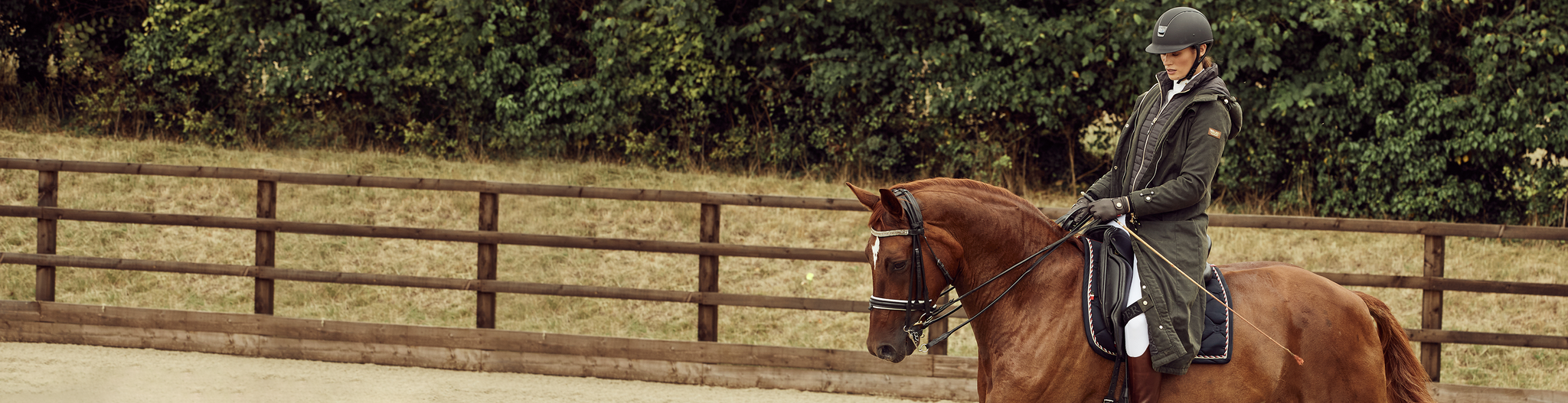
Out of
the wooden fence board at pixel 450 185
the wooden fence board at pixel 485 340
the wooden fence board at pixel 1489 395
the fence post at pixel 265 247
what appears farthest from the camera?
the fence post at pixel 265 247

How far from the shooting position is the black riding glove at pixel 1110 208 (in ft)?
9.87

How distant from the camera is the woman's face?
121 inches

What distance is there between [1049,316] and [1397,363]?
1.36 m

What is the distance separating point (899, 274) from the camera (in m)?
2.94

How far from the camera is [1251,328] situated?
324cm

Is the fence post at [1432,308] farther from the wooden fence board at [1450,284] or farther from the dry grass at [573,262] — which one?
the dry grass at [573,262]

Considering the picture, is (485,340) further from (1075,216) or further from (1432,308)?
(1432,308)

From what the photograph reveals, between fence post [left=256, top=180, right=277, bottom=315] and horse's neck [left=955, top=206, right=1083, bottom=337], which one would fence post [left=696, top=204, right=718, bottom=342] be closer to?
fence post [left=256, top=180, right=277, bottom=315]

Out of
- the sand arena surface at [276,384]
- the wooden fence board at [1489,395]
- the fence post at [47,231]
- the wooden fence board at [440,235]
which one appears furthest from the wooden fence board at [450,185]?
the wooden fence board at [1489,395]

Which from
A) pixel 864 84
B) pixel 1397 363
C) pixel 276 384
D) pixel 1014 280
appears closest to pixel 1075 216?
pixel 1014 280

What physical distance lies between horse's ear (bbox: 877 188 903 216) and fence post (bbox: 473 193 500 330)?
395 centimetres

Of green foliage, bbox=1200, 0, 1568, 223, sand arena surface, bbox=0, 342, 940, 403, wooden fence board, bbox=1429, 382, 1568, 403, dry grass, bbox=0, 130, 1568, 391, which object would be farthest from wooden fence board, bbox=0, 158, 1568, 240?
green foliage, bbox=1200, 0, 1568, 223

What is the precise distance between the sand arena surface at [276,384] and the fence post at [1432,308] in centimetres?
289

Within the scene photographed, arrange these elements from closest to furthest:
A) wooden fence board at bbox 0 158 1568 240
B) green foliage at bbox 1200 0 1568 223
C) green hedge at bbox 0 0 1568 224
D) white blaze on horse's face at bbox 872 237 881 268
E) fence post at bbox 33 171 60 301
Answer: white blaze on horse's face at bbox 872 237 881 268, wooden fence board at bbox 0 158 1568 240, fence post at bbox 33 171 60 301, green foliage at bbox 1200 0 1568 223, green hedge at bbox 0 0 1568 224
